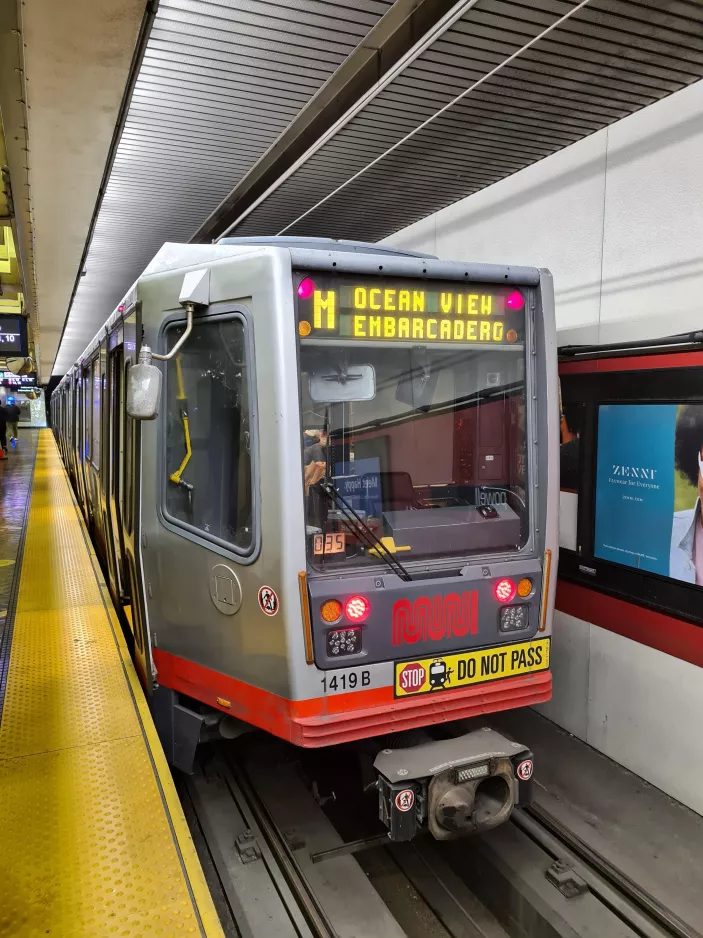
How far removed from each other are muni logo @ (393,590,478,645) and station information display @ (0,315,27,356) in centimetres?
880

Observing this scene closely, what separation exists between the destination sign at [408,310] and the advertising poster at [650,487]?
114cm

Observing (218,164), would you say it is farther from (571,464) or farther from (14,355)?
(14,355)

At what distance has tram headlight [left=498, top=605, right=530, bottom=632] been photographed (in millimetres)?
3455

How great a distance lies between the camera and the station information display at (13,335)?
399 inches

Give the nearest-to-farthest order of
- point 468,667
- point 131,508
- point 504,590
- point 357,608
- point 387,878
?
1. point 357,608
2. point 468,667
3. point 504,590
4. point 387,878
5. point 131,508

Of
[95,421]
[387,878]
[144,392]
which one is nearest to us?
[144,392]

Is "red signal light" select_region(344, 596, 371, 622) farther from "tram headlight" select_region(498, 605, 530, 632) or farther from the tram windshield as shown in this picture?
"tram headlight" select_region(498, 605, 530, 632)

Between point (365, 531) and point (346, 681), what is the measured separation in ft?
2.14

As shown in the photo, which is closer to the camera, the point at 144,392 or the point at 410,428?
the point at 144,392

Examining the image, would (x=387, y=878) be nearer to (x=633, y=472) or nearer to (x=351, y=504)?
(x=351, y=504)

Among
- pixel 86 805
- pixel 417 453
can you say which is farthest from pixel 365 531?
pixel 86 805

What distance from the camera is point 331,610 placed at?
3064 millimetres

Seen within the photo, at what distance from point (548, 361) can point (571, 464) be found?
1.44m

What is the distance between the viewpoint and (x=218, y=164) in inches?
223
